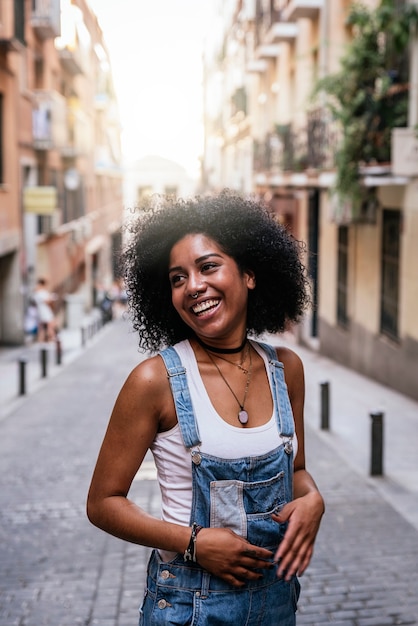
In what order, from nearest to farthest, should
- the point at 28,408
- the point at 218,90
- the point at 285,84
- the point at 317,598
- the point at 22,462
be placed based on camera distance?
the point at 317,598, the point at 22,462, the point at 28,408, the point at 285,84, the point at 218,90

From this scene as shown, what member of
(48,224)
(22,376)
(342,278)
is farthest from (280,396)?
(48,224)

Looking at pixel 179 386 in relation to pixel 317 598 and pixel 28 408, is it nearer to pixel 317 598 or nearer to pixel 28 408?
pixel 317 598

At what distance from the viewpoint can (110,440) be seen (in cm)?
231

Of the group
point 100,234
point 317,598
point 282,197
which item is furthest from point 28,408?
point 100,234

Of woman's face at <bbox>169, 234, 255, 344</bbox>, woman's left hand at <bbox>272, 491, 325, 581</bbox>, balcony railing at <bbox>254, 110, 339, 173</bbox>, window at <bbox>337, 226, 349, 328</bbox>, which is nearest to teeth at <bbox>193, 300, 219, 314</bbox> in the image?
woman's face at <bbox>169, 234, 255, 344</bbox>

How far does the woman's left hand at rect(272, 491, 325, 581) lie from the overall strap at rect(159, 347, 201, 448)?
1.11 ft

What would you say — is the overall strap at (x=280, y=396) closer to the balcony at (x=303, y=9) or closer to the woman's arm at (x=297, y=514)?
the woman's arm at (x=297, y=514)

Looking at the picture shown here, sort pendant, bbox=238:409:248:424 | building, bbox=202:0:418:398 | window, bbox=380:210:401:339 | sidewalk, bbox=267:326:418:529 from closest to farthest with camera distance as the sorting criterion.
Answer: pendant, bbox=238:409:248:424 < sidewalk, bbox=267:326:418:529 < building, bbox=202:0:418:398 < window, bbox=380:210:401:339

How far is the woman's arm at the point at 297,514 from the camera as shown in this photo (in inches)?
90.7

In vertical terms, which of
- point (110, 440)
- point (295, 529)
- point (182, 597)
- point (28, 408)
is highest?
point (110, 440)

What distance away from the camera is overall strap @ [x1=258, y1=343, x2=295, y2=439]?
2379 millimetres

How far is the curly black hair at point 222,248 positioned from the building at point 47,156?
651 inches

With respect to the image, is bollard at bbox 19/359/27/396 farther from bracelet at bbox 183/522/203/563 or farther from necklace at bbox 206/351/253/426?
bracelet at bbox 183/522/203/563

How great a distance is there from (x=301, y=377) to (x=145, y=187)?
73.0 m
